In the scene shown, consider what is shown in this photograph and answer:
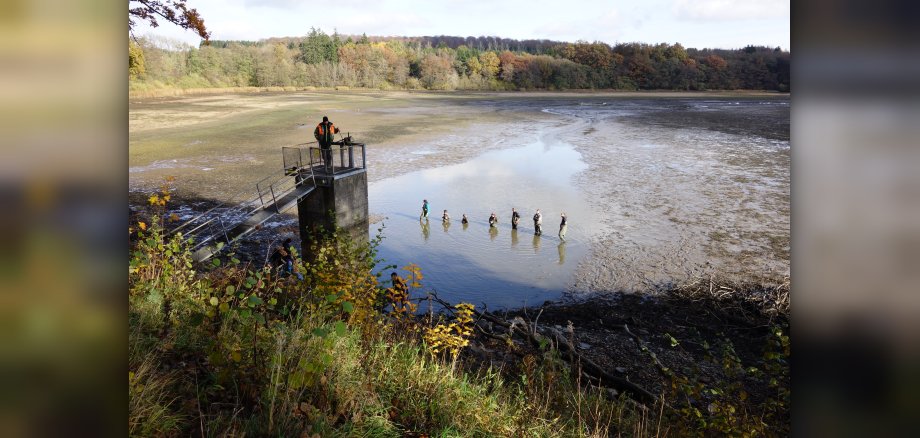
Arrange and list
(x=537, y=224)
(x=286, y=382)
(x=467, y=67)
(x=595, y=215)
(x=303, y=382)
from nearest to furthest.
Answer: (x=303, y=382), (x=286, y=382), (x=537, y=224), (x=595, y=215), (x=467, y=67)

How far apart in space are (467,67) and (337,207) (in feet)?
343

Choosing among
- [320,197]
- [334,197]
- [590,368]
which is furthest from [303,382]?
[320,197]

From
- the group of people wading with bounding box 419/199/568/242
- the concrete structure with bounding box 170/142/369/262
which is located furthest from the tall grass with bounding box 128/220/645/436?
the group of people wading with bounding box 419/199/568/242

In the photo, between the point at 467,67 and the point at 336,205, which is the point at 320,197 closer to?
the point at 336,205

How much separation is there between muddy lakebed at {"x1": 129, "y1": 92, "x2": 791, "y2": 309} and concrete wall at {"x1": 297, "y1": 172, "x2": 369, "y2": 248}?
187cm

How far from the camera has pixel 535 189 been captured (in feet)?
83.5

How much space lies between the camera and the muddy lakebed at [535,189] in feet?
52.7

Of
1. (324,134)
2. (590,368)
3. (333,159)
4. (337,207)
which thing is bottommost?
(590,368)

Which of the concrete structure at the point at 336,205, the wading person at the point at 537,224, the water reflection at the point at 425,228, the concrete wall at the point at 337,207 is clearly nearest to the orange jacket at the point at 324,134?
the concrete structure at the point at 336,205

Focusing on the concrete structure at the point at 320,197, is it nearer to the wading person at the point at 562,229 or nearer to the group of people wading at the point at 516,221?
the group of people wading at the point at 516,221
